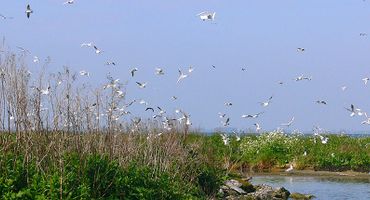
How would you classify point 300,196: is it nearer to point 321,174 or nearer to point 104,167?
point 321,174

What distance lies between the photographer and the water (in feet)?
84.9

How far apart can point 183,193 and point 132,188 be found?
1.77 metres

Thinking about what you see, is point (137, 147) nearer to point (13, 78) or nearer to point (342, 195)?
point (13, 78)

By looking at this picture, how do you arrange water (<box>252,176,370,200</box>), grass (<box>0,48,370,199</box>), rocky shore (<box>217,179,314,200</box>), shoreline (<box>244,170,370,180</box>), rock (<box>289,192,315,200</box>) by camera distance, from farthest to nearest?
shoreline (<box>244,170,370,180</box>), water (<box>252,176,370,200</box>), rock (<box>289,192,315,200</box>), rocky shore (<box>217,179,314,200</box>), grass (<box>0,48,370,199</box>)

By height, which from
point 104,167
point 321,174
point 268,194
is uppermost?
point 104,167

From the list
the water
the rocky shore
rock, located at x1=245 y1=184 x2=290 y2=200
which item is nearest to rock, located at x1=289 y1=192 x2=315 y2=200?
the rocky shore

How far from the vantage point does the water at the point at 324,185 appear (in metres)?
25.9

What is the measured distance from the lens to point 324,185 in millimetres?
29125

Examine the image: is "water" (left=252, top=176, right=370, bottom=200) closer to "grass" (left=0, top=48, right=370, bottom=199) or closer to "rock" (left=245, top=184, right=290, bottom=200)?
"rock" (left=245, top=184, right=290, bottom=200)

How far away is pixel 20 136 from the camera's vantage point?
13.7m

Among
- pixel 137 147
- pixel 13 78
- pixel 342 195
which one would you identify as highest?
pixel 13 78

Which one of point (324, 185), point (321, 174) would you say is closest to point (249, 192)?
point (324, 185)

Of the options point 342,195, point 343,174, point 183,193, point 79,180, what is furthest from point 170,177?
point 343,174

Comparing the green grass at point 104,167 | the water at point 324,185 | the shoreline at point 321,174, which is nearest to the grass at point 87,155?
the green grass at point 104,167
